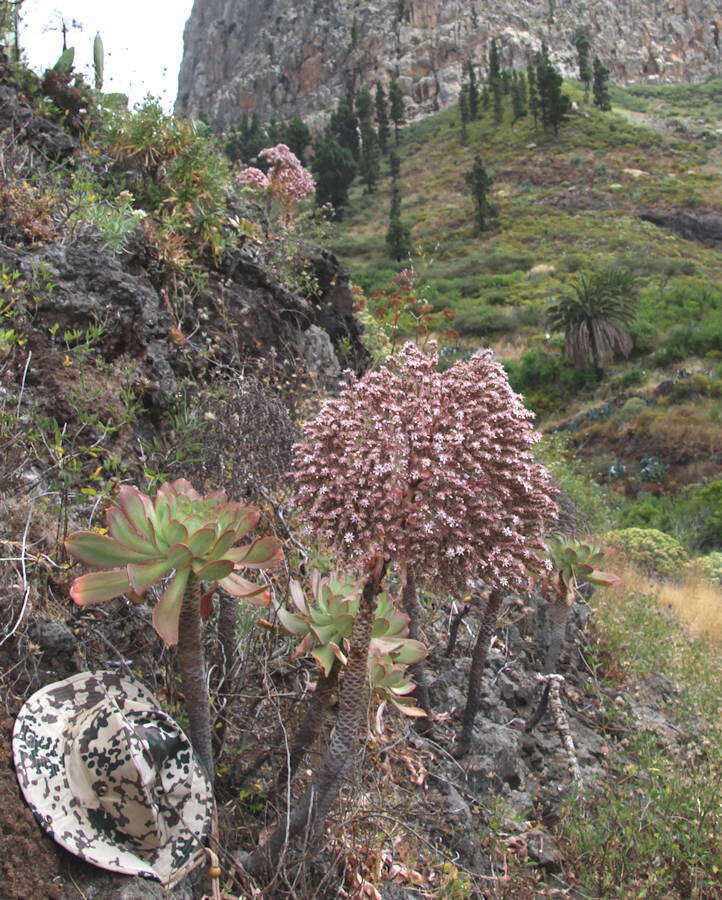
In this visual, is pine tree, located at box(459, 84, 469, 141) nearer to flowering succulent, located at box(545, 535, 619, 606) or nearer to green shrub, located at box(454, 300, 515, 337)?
green shrub, located at box(454, 300, 515, 337)

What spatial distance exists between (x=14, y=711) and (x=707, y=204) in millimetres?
43538

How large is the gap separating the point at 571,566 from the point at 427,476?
199cm

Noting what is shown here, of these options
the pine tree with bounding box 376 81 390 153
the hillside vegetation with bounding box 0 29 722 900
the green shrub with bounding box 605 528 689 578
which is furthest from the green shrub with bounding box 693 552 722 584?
the pine tree with bounding box 376 81 390 153

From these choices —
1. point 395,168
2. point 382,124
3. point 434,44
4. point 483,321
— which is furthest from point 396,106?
point 483,321

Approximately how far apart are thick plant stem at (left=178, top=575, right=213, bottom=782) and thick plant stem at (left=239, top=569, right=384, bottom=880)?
0.31 metres

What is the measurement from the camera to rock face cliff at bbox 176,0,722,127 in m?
82.6

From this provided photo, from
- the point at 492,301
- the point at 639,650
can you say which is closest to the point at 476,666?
the point at 639,650

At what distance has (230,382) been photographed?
13.9 feet

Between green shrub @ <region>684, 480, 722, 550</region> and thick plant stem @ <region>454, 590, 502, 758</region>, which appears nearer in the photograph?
thick plant stem @ <region>454, 590, 502, 758</region>

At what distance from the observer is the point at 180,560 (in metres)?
1.69

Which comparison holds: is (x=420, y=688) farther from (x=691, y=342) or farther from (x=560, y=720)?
(x=691, y=342)

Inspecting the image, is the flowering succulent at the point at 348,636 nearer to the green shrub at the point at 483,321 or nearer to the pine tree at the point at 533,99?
the green shrub at the point at 483,321

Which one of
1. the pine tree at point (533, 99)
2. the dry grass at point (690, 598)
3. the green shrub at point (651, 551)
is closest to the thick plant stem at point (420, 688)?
the dry grass at point (690, 598)

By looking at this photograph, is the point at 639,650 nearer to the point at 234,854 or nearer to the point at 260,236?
the point at 234,854
